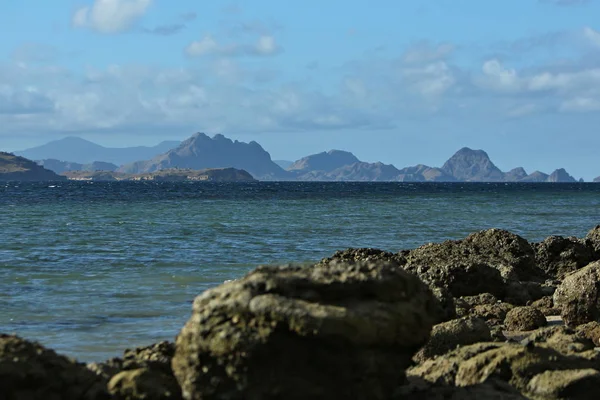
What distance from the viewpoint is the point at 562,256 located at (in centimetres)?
2167

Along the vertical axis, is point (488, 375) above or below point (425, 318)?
below

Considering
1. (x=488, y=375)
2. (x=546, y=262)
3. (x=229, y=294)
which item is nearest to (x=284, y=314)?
(x=229, y=294)

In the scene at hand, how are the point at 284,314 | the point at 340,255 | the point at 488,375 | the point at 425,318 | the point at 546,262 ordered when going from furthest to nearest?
the point at 546,262 → the point at 340,255 → the point at 488,375 → the point at 425,318 → the point at 284,314

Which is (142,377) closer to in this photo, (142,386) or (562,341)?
(142,386)

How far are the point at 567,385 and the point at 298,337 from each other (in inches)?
109

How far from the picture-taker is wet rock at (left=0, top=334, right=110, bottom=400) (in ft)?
23.8

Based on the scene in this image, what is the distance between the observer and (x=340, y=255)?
65.5 feet

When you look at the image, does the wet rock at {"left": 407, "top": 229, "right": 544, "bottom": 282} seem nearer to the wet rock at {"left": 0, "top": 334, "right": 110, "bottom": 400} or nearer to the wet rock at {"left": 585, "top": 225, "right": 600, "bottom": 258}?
the wet rock at {"left": 585, "top": 225, "right": 600, "bottom": 258}

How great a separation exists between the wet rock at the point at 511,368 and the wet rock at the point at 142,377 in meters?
2.39

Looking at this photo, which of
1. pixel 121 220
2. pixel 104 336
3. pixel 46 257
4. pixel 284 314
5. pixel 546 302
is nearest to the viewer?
pixel 284 314

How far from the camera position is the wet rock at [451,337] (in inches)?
408

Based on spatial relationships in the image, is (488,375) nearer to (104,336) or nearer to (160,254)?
(104,336)

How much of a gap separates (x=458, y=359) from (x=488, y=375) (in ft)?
1.68

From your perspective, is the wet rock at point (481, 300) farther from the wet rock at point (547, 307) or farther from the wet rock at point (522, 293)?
the wet rock at point (522, 293)
